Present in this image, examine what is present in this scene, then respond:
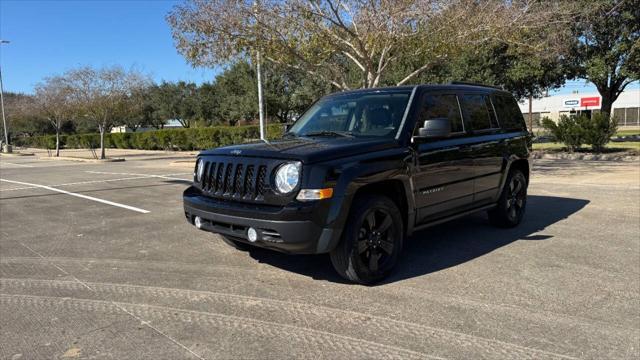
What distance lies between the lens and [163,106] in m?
56.8

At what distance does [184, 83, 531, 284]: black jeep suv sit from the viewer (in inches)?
168

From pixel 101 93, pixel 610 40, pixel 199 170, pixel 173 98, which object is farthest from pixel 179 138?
pixel 199 170

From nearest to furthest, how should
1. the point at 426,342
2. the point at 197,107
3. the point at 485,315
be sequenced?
1. the point at 426,342
2. the point at 485,315
3. the point at 197,107

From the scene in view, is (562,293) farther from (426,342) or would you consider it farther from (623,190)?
(623,190)

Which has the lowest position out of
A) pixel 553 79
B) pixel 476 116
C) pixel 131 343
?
pixel 131 343

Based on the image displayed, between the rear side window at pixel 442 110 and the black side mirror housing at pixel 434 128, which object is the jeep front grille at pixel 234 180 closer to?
the black side mirror housing at pixel 434 128

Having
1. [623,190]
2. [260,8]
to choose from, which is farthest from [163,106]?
[623,190]

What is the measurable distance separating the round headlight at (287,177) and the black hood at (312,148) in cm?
8

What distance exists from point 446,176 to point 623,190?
6866 mm

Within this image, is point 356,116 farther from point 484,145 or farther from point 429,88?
point 484,145

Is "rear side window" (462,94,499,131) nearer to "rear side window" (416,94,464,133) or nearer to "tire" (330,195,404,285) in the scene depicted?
"rear side window" (416,94,464,133)

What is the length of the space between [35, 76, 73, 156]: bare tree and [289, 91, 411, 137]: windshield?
A: 26643 mm

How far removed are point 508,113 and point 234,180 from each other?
4.22 metres

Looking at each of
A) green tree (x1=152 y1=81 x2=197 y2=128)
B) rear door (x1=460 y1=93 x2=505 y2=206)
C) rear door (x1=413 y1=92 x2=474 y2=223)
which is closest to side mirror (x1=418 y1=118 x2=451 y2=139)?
rear door (x1=413 y1=92 x2=474 y2=223)
